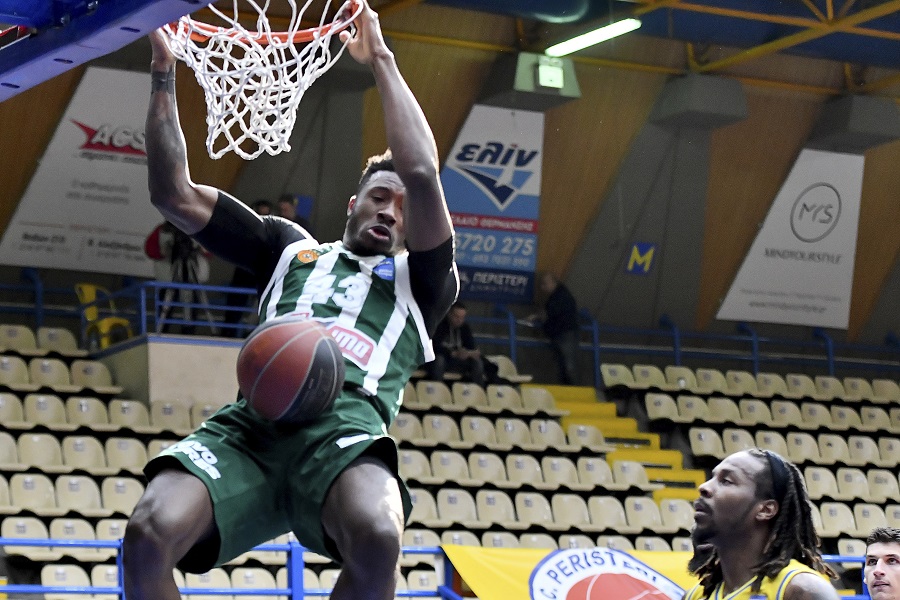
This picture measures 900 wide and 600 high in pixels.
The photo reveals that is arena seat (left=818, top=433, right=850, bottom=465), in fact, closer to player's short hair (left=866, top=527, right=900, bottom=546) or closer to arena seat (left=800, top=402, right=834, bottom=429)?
arena seat (left=800, top=402, right=834, bottom=429)

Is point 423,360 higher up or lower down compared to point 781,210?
lower down

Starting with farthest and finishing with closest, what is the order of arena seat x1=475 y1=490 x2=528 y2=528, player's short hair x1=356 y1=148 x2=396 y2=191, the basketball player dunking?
arena seat x1=475 y1=490 x2=528 y2=528, player's short hair x1=356 y1=148 x2=396 y2=191, the basketball player dunking

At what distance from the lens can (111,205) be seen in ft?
50.2

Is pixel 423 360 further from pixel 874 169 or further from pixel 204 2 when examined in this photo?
pixel 874 169

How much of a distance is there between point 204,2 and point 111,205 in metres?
11.6

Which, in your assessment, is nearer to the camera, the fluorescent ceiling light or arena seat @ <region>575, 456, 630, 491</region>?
arena seat @ <region>575, 456, 630, 491</region>

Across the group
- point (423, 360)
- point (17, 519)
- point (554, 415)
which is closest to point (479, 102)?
point (554, 415)

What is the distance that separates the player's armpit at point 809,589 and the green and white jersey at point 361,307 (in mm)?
1251

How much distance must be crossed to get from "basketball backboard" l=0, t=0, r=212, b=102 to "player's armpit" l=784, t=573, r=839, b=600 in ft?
7.51

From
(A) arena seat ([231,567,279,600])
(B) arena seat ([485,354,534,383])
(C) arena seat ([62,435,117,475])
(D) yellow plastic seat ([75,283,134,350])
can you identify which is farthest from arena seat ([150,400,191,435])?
(B) arena seat ([485,354,534,383])

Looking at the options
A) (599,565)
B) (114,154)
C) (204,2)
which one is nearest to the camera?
(204,2)

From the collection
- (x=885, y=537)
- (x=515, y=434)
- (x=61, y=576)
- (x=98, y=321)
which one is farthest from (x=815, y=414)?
(x=885, y=537)

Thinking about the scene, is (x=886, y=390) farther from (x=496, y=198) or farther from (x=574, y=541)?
(x=574, y=541)

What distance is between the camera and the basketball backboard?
13.6ft
